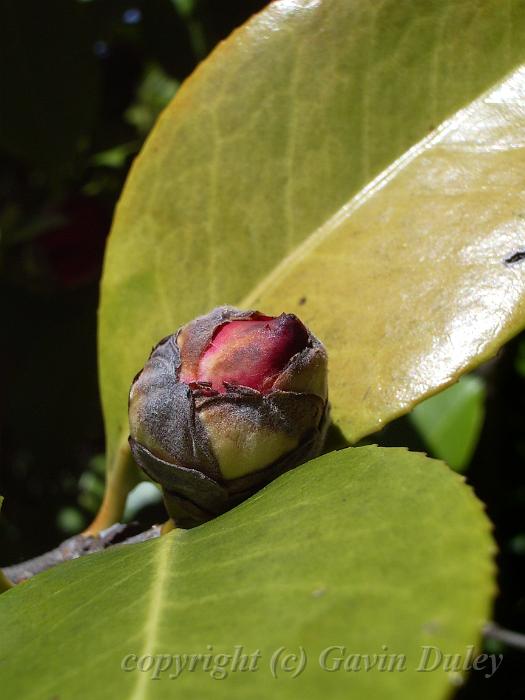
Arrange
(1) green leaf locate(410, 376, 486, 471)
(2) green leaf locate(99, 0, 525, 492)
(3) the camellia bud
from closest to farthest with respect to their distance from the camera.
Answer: (3) the camellia bud < (2) green leaf locate(99, 0, 525, 492) < (1) green leaf locate(410, 376, 486, 471)

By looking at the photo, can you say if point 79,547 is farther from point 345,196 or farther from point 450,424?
point 450,424

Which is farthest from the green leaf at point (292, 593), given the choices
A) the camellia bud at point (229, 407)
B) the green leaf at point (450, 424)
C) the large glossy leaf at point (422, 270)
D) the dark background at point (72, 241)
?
the green leaf at point (450, 424)

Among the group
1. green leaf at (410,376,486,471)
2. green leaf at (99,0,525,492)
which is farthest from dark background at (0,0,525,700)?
green leaf at (99,0,525,492)

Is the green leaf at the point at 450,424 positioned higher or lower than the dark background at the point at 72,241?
lower

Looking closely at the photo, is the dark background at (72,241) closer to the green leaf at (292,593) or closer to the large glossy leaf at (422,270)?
the large glossy leaf at (422,270)

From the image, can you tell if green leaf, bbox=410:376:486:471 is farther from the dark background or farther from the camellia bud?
the camellia bud
